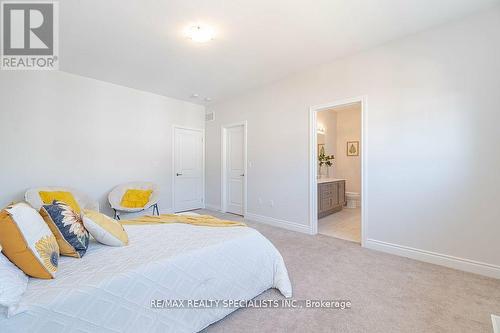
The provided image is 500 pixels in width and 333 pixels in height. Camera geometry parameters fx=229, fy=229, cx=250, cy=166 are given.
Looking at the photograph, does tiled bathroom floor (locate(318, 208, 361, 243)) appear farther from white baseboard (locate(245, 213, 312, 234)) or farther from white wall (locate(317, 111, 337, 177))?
white wall (locate(317, 111, 337, 177))

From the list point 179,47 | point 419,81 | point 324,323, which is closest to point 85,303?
point 324,323

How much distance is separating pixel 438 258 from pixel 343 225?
1.69 m

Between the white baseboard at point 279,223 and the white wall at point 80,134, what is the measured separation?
6.21ft

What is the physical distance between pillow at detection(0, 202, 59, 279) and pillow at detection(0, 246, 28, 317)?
4 cm

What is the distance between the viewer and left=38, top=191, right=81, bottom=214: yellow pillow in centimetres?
316

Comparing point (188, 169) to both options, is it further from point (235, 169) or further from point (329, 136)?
point (329, 136)

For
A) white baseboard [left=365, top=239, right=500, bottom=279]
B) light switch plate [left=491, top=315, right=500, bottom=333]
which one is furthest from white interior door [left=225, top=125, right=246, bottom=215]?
light switch plate [left=491, top=315, right=500, bottom=333]

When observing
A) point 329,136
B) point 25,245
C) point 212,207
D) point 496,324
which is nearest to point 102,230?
point 25,245

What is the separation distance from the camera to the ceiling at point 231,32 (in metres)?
2.22

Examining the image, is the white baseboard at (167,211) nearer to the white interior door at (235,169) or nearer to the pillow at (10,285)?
the white interior door at (235,169)

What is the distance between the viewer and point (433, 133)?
2.58m

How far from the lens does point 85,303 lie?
111 cm

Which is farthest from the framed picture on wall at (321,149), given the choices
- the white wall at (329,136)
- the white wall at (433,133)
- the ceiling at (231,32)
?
the ceiling at (231,32)

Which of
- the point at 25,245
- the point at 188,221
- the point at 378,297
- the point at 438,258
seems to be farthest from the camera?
the point at 438,258
